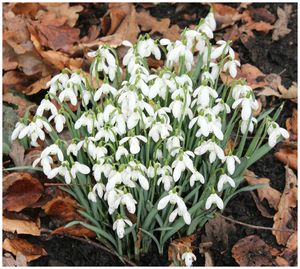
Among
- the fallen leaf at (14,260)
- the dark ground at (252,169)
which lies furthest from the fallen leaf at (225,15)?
the fallen leaf at (14,260)

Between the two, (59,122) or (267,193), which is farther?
(267,193)

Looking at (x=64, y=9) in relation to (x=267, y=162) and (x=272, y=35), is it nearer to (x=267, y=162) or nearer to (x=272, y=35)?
(x=272, y=35)

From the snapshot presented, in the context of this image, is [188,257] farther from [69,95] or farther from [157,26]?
[157,26]

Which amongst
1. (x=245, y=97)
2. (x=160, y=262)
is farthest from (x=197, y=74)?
(x=160, y=262)

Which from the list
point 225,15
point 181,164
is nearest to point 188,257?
point 181,164

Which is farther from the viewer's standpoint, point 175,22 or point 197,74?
point 175,22

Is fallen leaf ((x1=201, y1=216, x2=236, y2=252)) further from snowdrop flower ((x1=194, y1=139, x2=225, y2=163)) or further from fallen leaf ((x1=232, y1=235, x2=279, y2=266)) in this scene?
snowdrop flower ((x1=194, y1=139, x2=225, y2=163))

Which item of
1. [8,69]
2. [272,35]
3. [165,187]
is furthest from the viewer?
[272,35]

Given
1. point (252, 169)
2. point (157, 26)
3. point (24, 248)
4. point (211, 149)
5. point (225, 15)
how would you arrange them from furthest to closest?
point (225, 15) → point (157, 26) → point (252, 169) → point (24, 248) → point (211, 149)
